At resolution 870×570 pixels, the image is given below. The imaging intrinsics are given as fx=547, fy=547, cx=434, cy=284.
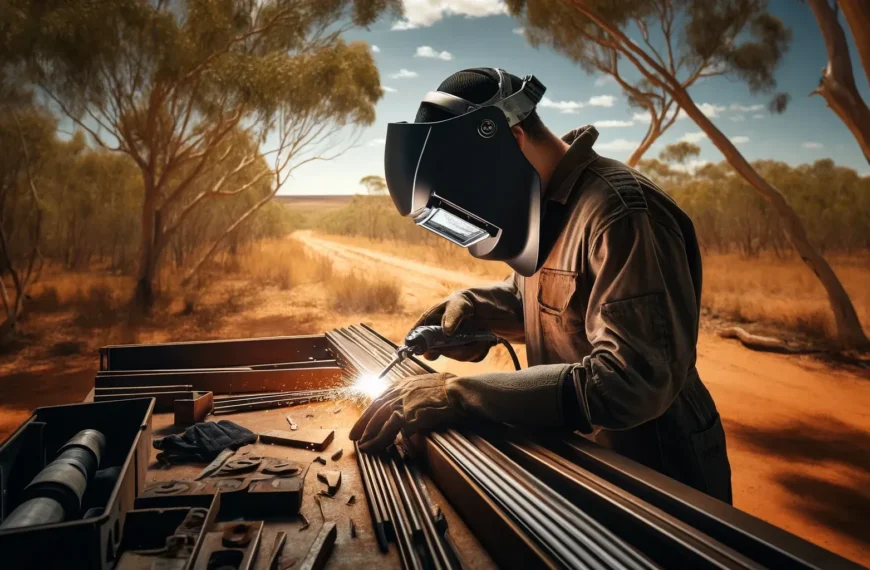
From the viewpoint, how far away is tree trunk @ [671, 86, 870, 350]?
7500 millimetres

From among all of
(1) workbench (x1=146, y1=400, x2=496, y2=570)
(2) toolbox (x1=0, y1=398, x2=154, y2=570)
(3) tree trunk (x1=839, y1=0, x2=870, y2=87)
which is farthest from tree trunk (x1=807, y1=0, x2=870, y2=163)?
(2) toolbox (x1=0, y1=398, x2=154, y2=570)

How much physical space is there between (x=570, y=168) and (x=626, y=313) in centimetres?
Answer: 63

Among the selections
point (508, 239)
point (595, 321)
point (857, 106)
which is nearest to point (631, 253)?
point (595, 321)

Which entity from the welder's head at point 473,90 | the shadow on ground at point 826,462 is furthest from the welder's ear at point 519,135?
the shadow on ground at point 826,462

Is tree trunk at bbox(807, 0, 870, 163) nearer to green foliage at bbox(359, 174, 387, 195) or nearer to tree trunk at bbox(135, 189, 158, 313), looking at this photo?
tree trunk at bbox(135, 189, 158, 313)

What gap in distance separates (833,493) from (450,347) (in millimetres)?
4058

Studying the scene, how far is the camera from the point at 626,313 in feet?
4.84

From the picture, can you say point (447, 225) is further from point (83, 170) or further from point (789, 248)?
point (789, 248)

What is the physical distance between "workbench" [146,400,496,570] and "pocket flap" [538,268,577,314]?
72 cm

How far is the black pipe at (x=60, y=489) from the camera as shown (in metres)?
1.24

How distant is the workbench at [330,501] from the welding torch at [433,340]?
0.38 metres

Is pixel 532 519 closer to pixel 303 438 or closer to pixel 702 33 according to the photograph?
pixel 303 438

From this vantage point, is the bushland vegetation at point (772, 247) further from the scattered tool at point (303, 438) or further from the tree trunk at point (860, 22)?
the scattered tool at point (303, 438)

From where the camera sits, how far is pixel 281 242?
742 inches
